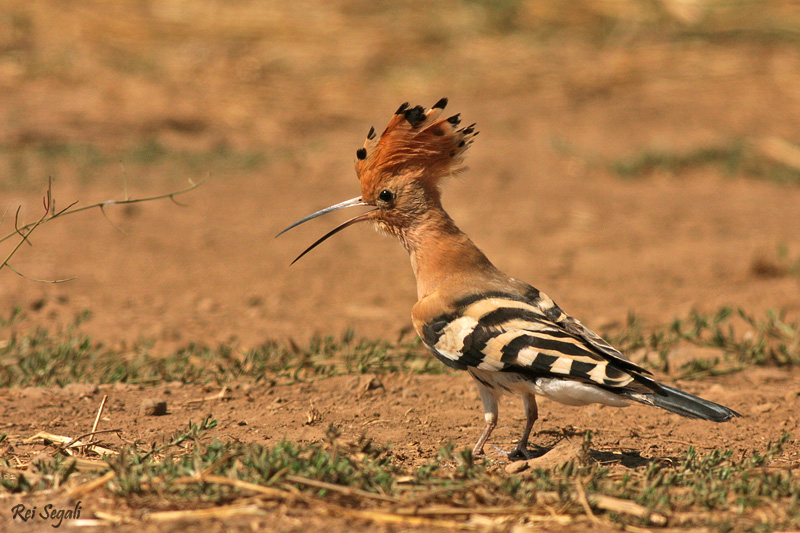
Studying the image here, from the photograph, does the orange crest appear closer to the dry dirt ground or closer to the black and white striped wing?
the black and white striped wing

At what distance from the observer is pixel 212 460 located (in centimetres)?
264

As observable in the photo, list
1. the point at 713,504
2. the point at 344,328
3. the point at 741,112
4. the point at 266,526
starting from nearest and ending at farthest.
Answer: the point at 266,526, the point at 713,504, the point at 344,328, the point at 741,112

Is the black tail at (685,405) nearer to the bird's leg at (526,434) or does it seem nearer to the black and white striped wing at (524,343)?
the black and white striped wing at (524,343)

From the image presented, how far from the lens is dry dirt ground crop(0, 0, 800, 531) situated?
12.0ft

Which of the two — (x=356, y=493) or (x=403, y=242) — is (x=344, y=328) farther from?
(x=356, y=493)

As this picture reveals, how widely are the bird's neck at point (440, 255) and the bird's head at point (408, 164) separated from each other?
5 centimetres

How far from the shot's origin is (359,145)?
8430mm

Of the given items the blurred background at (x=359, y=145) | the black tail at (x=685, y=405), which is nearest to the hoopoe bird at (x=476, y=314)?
the black tail at (x=685, y=405)

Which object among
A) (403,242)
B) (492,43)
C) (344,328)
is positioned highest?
(492,43)

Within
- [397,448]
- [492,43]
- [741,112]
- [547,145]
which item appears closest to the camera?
[397,448]

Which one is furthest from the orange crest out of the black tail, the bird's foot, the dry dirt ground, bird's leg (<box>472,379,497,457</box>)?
the black tail

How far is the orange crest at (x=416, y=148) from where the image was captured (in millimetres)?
3580

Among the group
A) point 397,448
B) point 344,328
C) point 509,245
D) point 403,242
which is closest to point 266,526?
point 397,448

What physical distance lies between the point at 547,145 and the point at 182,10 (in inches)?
205
